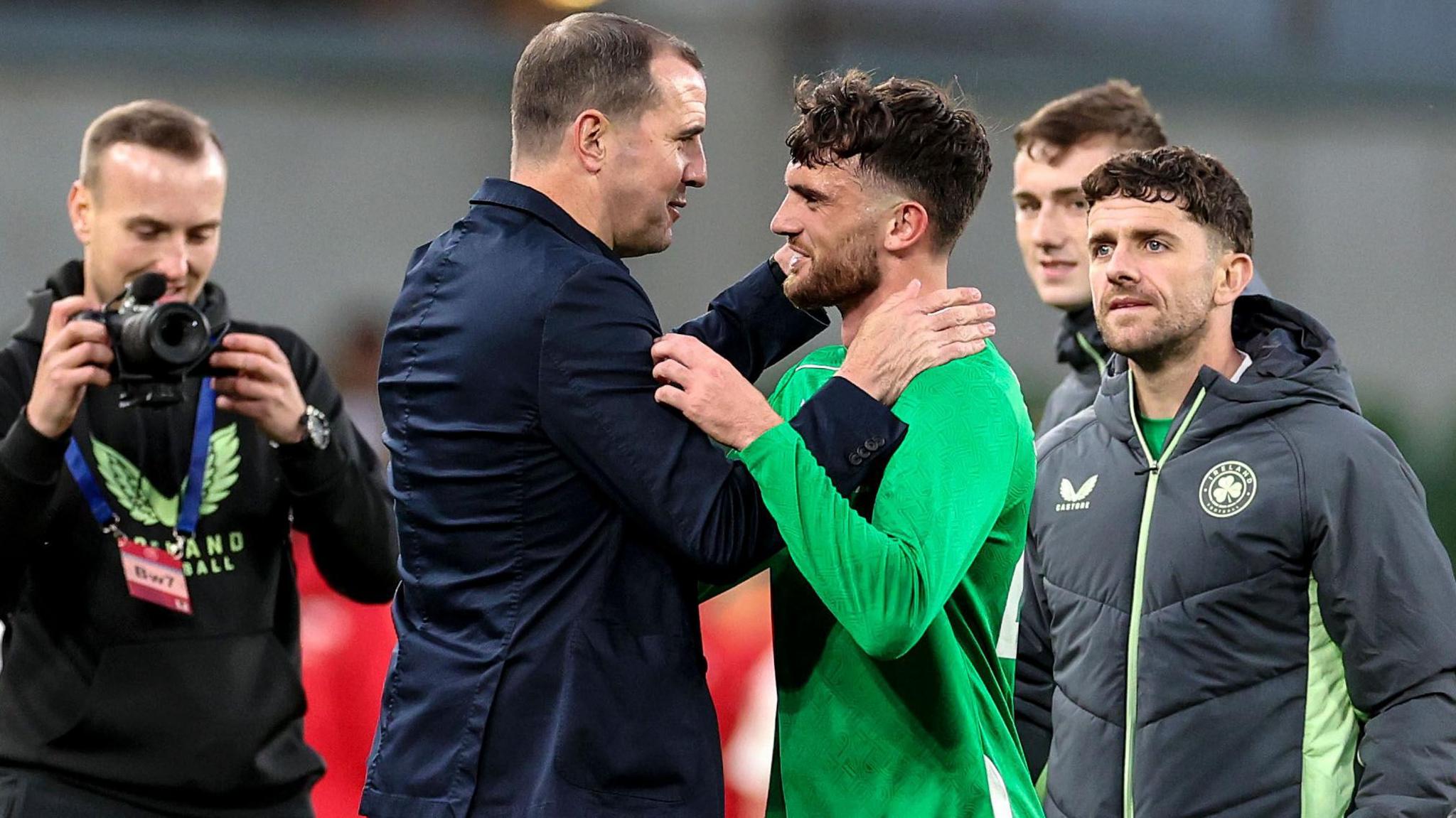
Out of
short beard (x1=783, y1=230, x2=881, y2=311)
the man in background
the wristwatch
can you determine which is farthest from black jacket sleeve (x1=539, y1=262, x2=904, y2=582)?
the man in background

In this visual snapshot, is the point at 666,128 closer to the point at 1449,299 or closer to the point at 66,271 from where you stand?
the point at 66,271

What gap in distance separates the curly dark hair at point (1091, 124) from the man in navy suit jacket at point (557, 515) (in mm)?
2000

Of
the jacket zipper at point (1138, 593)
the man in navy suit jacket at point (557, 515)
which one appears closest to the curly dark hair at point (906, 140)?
the man in navy suit jacket at point (557, 515)

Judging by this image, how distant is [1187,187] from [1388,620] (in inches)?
35.7

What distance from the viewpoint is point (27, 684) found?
3.37m

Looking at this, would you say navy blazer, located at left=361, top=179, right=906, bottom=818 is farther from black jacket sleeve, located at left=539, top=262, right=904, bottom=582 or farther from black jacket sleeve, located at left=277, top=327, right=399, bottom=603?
black jacket sleeve, located at left=277, top=327, right=399, bottom=603

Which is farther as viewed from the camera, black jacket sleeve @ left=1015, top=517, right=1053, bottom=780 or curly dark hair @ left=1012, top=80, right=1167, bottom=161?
curly dark hair @ left=1012, top=80, right=1167, bottom=161

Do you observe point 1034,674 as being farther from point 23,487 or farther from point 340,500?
point 23,487

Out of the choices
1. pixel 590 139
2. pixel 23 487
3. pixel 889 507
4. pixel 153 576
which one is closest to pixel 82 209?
pixel 23 487

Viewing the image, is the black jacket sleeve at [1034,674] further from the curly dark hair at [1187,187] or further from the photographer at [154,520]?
the photographer at [154,520]

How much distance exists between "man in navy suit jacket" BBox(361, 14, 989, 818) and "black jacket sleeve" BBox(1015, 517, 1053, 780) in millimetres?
1130

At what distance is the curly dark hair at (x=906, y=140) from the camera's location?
2787 mm

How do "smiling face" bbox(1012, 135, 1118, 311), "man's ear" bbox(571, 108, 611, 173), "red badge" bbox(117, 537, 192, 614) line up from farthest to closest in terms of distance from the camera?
"smiling face" bbox(1012, 135, 1118, 311) < "red badge" bbox(117, 537, 192, 614) < "man's ear" bbox(571, 108, 611, 173)

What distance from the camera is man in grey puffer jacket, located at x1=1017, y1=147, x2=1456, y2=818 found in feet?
10.1
